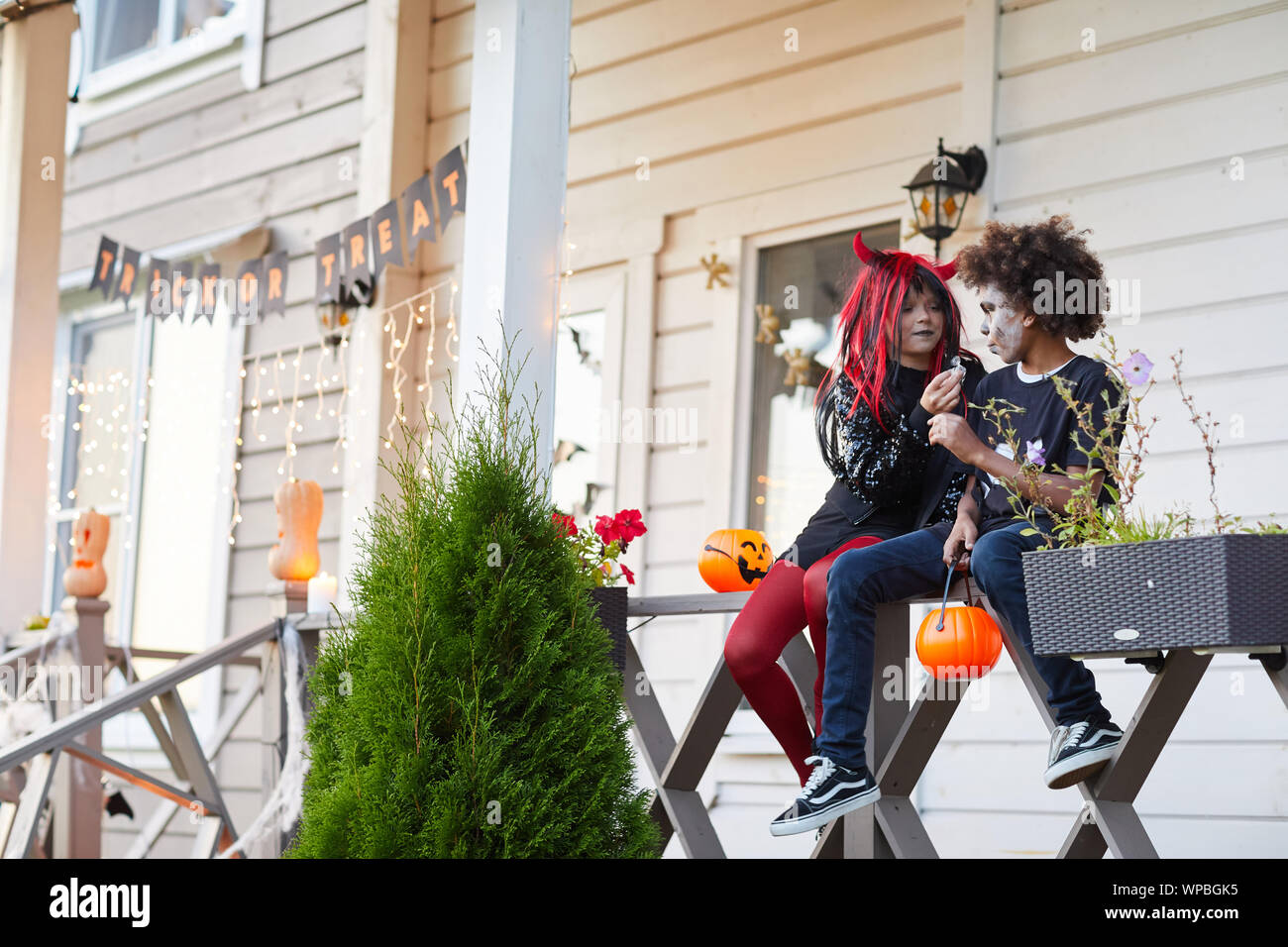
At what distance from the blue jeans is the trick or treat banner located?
74.6 inches

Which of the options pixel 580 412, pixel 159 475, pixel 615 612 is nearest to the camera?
pixel 615 612

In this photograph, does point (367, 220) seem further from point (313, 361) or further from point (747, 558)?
point (747, 558)

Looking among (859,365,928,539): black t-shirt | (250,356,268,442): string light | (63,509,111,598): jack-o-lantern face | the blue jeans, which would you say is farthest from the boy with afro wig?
(250,356,268,442): string light

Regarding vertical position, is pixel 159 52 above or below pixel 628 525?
above

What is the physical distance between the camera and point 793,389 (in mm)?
4281

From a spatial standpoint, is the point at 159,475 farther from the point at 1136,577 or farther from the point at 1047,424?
the point at 1136,577

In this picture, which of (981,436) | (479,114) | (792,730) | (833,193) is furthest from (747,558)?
(833,193)

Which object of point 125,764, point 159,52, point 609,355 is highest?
point 159,52

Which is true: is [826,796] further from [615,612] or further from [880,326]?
[880,326]

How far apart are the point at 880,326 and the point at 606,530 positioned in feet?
2.32

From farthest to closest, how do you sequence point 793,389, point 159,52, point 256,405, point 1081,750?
point 159,52
point 256,405
point 793,389
point 1081,750

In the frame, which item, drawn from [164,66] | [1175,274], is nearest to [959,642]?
[1175,274]

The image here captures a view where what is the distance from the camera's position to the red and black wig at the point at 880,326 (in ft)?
8.39

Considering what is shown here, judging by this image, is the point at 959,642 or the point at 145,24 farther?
the point at 145,24
